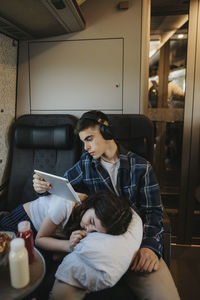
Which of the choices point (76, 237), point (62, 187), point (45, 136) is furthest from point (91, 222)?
point (45, 136)

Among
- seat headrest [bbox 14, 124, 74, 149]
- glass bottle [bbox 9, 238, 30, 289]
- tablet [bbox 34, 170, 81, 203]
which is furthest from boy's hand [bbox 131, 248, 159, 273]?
seat headrest [bbox 14, 124, 74, 149]

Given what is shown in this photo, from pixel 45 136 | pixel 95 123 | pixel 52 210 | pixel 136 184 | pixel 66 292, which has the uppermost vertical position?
pixel 95 123

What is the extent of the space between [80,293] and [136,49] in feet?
6.00

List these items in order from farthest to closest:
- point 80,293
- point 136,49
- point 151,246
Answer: point 136,49, point 151,246, point 80,293

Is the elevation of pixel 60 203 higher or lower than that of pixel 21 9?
lower

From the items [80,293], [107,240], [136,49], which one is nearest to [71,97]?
[136,49]

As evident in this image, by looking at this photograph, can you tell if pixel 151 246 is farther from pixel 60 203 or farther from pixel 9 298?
pixel 9 298

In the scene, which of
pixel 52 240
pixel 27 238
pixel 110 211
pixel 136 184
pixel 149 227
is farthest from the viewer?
pixel 136 184

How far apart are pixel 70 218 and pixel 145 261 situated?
453 mm

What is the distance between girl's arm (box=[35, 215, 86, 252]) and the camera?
1133 mm

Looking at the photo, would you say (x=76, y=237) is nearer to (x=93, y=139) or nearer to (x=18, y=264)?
(x=18, y=264)

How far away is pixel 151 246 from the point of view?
1204mm

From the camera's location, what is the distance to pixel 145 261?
1.12m

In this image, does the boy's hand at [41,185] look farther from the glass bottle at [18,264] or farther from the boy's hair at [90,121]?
the glass bottle at [18,264]
